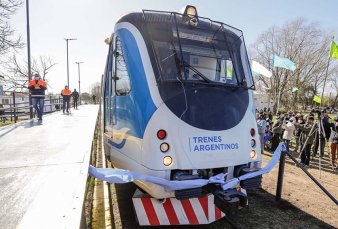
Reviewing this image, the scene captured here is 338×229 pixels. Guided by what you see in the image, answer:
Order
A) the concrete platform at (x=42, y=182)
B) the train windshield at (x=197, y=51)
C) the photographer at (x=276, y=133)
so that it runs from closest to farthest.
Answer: the concrete platform at (x=42, y=182) < the train windshield at (x=197, y=51) < the photographer at (x=276, y=133)

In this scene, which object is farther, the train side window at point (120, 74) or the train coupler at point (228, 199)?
the train side window at point (120, 74)

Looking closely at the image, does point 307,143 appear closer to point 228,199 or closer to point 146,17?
point 228,199

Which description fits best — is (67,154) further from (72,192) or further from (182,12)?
(182,12)

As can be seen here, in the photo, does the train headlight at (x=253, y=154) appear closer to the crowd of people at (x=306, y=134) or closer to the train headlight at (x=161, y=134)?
the train headlight at (x=161, y=134)

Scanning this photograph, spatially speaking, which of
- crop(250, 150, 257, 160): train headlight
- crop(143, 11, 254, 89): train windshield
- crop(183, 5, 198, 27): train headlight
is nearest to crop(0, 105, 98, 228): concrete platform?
crop(143, 11, 254, 89): train windshield

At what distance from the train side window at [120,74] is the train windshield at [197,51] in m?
0.66

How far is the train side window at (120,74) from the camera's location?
4.88 meters

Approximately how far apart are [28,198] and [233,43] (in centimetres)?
391

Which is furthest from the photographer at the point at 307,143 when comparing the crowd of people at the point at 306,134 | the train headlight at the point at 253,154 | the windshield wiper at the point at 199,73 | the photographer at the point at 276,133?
the windshield wiper at the point at 199,73

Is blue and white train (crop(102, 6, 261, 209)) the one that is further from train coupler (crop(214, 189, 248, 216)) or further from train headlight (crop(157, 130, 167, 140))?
train coupler (crop(214, 189, 248, 216))

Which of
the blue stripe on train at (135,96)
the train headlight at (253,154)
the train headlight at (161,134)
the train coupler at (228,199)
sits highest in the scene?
the blue stripe on train at (135,96)

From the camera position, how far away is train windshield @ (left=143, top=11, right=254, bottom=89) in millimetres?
4566

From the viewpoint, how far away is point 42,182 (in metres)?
3.63

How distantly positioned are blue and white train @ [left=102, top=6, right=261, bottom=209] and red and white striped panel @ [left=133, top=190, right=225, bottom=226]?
0.25 m
